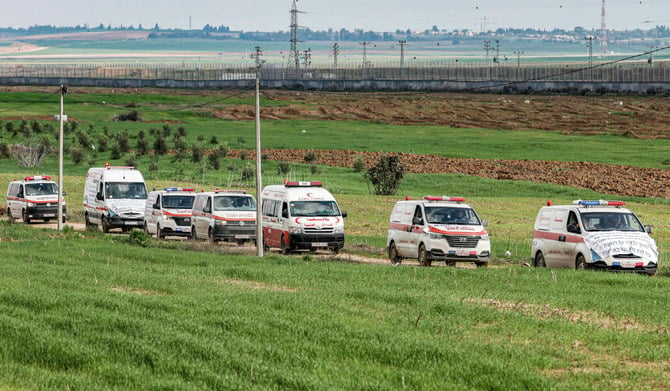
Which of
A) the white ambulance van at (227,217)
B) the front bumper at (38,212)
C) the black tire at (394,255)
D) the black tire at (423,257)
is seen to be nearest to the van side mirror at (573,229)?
the black tire at (423,257)

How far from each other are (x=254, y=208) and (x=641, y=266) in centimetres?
1697

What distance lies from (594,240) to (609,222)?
118cm

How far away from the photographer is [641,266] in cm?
2916

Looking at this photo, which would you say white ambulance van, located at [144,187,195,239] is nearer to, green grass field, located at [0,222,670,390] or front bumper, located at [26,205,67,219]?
front bumper, located at [26,205,67,219]

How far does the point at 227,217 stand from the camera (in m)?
40.7

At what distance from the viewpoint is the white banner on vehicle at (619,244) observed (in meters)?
29.2

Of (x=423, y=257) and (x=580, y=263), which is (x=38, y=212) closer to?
(x=423, y=257)

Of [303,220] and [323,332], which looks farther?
[303,220]

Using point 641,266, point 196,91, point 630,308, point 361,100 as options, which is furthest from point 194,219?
point 196,91

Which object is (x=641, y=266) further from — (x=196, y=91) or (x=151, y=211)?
(x=196, y=91)

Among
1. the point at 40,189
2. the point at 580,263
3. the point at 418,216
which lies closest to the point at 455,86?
the point at 40,189

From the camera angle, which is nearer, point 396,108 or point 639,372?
point 639,372

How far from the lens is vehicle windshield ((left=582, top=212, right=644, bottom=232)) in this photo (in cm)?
3011

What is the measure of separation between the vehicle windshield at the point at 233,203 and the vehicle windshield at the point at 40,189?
47.3 ft
